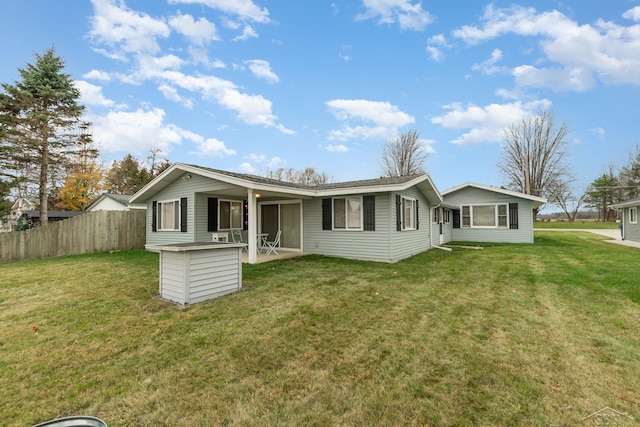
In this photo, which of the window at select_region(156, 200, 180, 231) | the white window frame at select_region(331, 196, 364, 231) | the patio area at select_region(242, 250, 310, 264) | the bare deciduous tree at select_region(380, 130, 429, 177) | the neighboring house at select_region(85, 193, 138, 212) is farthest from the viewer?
the bare deciduous tree at select_region(380, 130, 429, 177)

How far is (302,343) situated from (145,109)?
52.4 ft

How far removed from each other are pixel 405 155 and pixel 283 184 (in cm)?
2270

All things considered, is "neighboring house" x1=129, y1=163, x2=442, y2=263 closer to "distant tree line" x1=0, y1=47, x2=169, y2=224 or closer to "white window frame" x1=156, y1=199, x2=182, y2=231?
"white window frame" x1=156, y1=199, x2=182, y2=231

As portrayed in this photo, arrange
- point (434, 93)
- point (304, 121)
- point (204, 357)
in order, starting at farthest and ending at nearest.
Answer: point (304, 121)
point (434, 93)
point (204, 357)

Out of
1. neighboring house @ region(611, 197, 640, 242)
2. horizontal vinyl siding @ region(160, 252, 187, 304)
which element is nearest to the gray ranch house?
horizontal vinyl siding @ region(160, 252, 187, 304)

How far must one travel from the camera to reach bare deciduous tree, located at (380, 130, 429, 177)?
28.5m

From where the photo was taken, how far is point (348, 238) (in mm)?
9461

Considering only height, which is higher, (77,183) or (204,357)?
(77,183)

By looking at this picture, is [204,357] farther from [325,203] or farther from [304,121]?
[304,121]

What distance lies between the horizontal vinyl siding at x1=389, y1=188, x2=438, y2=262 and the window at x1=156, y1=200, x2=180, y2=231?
26.7 feet

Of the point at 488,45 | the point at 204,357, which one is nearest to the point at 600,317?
the point at 204,357

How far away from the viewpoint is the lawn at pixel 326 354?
2184 mm

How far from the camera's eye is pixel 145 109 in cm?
1460

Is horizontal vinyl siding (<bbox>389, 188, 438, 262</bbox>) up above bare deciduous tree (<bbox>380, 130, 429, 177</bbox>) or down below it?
below
